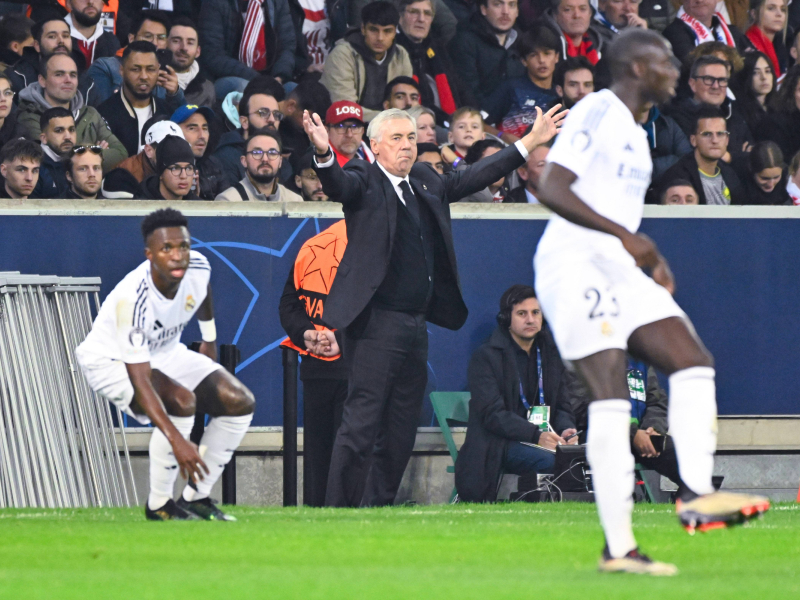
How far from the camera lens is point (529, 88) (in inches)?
567

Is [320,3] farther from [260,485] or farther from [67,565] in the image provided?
[67,565]

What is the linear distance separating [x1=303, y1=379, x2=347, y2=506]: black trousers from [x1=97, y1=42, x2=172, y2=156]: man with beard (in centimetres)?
330

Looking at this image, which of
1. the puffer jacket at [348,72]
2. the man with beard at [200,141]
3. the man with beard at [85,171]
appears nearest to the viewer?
the man with beard at [85,171]

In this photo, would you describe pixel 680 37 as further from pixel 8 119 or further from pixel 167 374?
pixel 167 374

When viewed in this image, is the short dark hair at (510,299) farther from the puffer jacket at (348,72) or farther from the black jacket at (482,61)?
the black jacket at (482,61)

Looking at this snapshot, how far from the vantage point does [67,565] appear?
604 centimetres

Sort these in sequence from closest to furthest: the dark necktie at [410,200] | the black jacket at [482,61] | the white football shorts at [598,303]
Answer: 1. the white football shorts at [598,303]
2. the dark necktie at [410,200]
3. the black jacket at [482,61]

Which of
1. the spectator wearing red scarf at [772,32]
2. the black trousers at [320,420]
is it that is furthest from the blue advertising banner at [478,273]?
the spectator wearing red scarf at [772,32]

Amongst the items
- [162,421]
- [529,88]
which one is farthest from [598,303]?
[529,88]

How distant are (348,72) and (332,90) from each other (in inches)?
9.4

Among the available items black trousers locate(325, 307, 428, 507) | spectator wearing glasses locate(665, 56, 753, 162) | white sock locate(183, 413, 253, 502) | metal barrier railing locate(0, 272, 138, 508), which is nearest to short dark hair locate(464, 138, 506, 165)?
spectator wearing glasses locate(665, 56, 753, 162)

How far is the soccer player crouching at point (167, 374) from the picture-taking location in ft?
26.4

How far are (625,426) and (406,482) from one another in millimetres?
6898

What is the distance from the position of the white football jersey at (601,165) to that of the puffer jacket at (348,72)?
8129 mm
